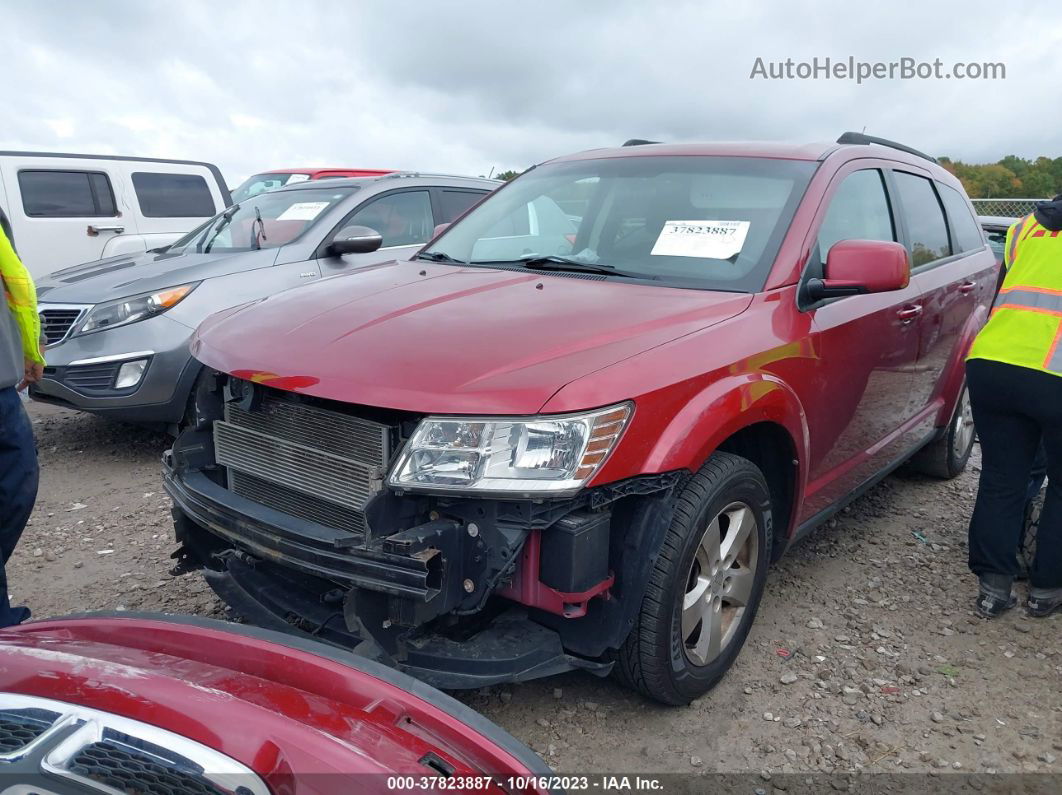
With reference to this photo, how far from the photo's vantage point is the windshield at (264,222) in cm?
549

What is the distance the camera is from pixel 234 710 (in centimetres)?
129

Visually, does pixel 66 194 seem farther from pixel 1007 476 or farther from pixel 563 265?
pixel 1007 476

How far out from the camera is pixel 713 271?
282cm

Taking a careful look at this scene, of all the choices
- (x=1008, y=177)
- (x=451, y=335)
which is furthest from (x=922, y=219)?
(x=1008, y=177)

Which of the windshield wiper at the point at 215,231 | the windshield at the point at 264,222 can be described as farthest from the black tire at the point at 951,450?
the windshield wiper at the point at 215,231

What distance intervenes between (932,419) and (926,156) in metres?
1.51

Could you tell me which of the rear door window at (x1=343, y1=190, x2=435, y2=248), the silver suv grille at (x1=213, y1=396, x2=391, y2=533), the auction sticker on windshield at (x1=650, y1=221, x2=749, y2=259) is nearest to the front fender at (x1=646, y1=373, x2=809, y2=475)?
the auction sticker on windshield at (x1=650, y1=221, x2=749, y2=259)

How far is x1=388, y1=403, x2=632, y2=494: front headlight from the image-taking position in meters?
2.01

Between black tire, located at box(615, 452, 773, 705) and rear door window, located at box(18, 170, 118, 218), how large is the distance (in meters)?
8.41

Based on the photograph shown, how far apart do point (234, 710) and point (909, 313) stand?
3.23m

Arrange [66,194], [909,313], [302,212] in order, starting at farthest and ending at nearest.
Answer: [66,194] → [302,212] → [909,313]

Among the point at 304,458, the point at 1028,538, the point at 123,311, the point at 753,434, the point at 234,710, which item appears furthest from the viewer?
the point at 123,311

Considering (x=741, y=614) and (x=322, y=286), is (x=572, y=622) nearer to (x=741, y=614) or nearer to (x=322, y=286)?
(x=741, y=614)

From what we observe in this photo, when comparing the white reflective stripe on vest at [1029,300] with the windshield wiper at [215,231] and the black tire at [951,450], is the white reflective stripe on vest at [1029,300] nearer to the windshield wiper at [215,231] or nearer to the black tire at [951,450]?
the black tire at [951,450]
